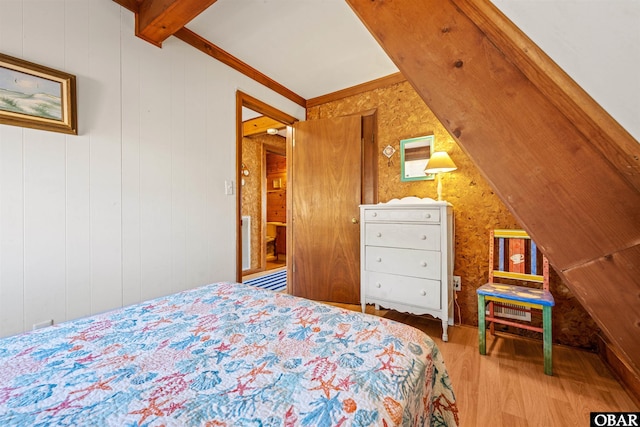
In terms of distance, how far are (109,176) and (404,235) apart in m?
2.17

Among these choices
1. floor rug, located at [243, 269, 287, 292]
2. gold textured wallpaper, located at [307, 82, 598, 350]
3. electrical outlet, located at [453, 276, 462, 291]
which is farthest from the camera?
floor rug, located at [243, 269, 287, 292]

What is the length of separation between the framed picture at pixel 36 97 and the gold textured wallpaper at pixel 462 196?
2.45 meters

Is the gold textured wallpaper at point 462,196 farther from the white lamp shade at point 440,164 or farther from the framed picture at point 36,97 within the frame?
the framed picture at point 36,97

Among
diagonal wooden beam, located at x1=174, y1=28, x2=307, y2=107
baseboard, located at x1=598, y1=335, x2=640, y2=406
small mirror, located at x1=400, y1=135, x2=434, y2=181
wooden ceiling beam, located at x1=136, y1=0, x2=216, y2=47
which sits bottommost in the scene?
baseboard, located at x1=598, y1=335, x2=640, y2=406

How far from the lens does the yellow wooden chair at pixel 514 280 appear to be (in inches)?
69.0

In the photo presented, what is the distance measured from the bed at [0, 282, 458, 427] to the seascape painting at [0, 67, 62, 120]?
1162mm

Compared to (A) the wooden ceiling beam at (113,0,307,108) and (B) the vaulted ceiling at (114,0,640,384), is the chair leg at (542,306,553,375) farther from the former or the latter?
(A) the wooden ceiling beam at (113,0,307,108)

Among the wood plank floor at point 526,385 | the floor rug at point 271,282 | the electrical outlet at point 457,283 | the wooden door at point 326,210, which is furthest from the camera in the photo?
the floor rug at point 271,282

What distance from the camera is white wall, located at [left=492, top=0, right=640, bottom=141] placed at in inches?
18.2

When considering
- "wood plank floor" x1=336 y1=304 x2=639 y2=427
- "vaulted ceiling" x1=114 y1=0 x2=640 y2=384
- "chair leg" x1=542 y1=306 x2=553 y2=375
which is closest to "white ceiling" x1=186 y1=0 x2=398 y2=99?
"vaulted ceiling" x1=114 y1=0 x2=640 y2=384

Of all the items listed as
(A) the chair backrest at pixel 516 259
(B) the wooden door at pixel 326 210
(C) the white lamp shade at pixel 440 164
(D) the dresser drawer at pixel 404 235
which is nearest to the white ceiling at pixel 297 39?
(B) the wooden door at pixel 326 210

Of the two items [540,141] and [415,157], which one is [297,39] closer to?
[415,157]

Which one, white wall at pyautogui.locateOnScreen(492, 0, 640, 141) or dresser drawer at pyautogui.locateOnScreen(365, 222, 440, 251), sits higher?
white wall at pyautogui.locateOnScreen(492, 0, 640, 141)

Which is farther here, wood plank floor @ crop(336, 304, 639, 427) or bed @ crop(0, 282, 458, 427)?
wood plank floor @ crop(336, 304, 639, 427)
